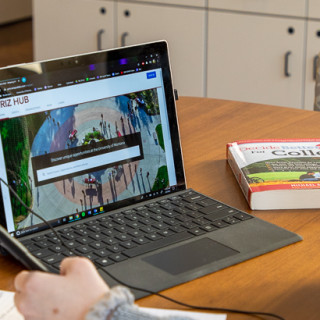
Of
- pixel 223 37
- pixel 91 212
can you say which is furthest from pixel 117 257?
pixel 223 37

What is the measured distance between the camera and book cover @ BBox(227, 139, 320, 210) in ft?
3.41

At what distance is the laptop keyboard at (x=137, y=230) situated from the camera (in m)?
0.88

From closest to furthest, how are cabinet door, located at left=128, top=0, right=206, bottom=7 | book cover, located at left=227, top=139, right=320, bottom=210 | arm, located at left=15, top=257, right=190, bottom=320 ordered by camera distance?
arm, located at left=15, top=257, right=190, bottom=320 < book cover, located at left=227, top=139, right=320, bottom=210 < cabinet door, located at left=128, top=0, right=206, bottom=7

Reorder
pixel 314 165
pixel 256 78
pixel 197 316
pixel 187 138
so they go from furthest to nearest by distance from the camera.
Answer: pixel 256 78 < pixel 187 138 < pixel 314 165 < pixel 197 316

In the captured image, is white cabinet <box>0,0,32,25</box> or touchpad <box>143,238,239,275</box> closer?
touchpad <box>143,238,239,275</box>

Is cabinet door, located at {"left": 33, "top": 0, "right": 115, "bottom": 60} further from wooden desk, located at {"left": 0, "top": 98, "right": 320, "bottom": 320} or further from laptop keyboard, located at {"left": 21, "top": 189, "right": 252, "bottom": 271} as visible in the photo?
laptop keyboard, located at {"left": 21, "top": 189, "right": 252, "bottom": 271}

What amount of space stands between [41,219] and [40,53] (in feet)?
9.08

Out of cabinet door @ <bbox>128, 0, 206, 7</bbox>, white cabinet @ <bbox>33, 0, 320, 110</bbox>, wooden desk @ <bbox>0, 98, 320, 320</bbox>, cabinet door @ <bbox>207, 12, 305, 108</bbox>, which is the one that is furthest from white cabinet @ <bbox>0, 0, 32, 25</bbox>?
wooden desk @ <bbox>0, 98, 320, 320</bbox>

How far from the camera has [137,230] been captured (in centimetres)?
94

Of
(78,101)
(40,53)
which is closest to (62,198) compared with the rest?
(78,101)

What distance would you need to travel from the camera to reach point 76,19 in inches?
133

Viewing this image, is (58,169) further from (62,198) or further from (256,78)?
(256,78)

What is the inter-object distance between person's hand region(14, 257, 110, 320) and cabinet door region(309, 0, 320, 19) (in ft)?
7.84

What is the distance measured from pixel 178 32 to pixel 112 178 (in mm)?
2206
